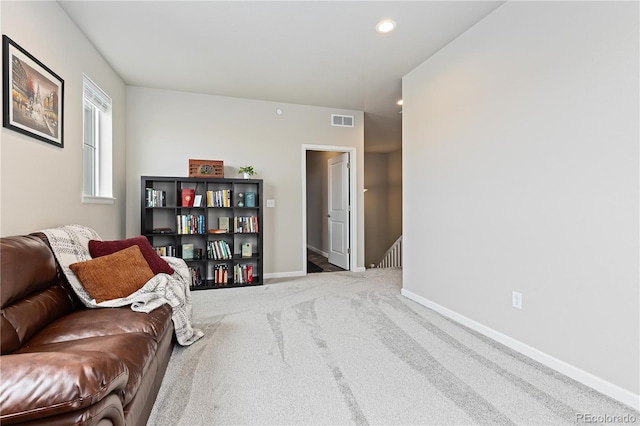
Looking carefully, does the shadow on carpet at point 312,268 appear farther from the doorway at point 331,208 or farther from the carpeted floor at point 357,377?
the carpeted floor at point 357,377

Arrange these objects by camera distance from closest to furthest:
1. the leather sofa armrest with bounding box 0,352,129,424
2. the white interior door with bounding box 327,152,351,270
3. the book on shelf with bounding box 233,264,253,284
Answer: the leather sofa armrest with bounding box 0,352,129,424, the book on shelf with bounding box 233,264,253,284, the white interior door with bounding box 327,152,351,270

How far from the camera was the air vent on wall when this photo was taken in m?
4.92

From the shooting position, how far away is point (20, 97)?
196 cm

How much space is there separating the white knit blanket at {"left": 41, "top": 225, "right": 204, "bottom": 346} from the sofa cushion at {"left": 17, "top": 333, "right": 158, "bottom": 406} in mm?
406

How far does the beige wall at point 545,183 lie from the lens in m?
1.72

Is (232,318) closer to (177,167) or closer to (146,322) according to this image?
(146,322)

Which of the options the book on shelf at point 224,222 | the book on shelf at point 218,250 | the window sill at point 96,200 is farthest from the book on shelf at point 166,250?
the window sill at point 96,200

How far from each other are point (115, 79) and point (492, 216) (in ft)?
13.9

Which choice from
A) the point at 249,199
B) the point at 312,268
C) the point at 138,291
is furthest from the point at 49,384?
the point at 312,268

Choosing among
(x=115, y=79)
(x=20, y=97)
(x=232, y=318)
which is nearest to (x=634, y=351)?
(x=232, y=318)

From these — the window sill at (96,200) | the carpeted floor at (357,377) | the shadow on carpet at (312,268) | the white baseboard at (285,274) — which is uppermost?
the window sill at (96,200)

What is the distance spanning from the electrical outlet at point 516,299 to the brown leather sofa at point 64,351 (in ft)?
7.97

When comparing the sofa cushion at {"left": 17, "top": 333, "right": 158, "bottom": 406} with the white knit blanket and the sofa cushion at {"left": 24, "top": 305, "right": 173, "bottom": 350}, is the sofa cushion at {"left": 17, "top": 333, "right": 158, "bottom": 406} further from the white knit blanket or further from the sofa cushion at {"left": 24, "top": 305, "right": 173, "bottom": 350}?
the white knit blanket

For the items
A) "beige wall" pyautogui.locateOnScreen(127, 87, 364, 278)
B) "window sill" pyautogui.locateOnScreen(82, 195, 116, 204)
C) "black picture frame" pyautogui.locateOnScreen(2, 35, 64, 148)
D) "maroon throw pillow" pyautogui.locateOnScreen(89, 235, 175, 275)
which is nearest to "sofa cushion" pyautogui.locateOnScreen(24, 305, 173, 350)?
"maroon throw pillow" pyautogui.locateOnScreen(89, 235, 175, 275)
